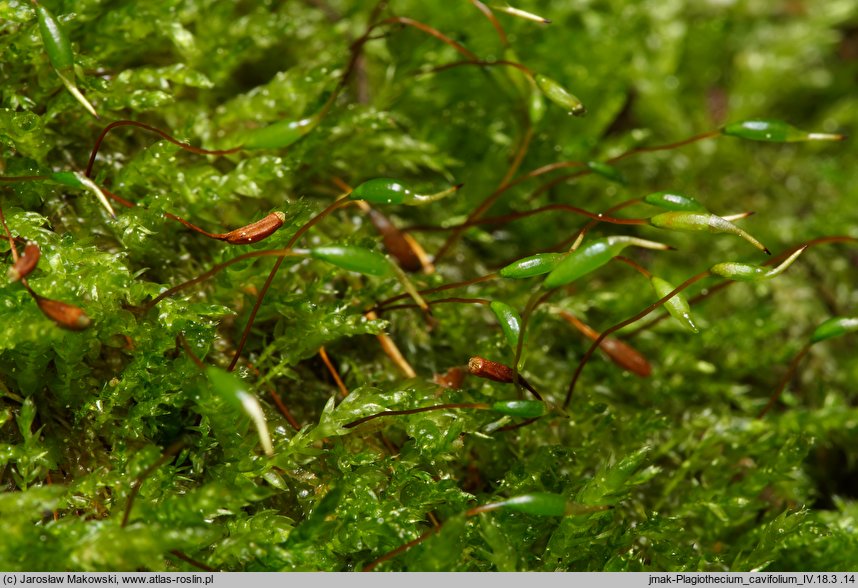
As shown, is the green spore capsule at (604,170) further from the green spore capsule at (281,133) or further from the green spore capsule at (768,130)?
the green spore capsule at (281,133)

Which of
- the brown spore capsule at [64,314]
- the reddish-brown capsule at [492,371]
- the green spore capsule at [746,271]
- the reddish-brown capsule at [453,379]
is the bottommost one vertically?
the reddish-brown capsule at [453,379]

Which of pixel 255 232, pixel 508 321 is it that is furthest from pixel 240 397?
pixel 508 321

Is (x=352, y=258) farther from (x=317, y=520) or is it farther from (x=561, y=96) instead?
(x=561, y=96)

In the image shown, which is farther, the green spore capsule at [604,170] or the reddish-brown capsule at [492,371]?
the green spore capsule at [604,170]

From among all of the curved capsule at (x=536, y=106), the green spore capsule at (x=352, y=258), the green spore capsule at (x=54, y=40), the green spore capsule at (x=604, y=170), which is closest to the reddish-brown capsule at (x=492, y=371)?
the green spore capsule at (x=352, y=258)
